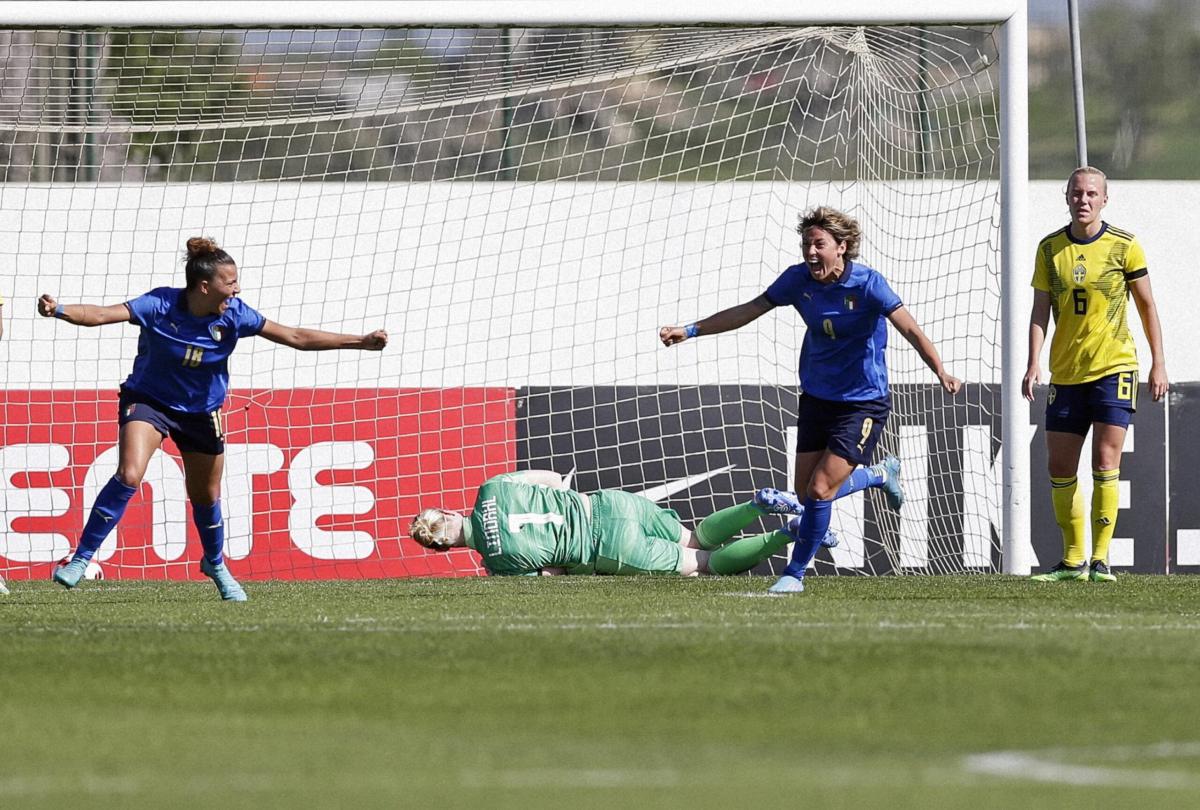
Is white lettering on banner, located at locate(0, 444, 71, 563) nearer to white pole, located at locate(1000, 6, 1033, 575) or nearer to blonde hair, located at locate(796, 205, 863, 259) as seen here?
blonde hair, located at locate(796, 205, 863, 259)

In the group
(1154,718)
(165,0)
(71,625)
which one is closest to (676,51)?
(165,0)

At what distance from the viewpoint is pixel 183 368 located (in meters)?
7.57

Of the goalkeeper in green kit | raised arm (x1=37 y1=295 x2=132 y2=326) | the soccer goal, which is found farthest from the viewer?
the soccer goal

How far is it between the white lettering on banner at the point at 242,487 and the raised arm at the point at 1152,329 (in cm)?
523

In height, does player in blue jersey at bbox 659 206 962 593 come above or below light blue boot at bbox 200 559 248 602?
above

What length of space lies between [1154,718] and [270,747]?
184cm

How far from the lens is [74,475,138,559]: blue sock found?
7609 mm

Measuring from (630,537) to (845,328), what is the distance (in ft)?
8.75

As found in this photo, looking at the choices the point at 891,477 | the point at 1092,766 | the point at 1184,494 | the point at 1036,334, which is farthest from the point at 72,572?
the point at 1184,494

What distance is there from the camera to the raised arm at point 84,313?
7.19 metres

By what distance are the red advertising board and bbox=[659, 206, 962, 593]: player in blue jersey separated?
11.2 ft

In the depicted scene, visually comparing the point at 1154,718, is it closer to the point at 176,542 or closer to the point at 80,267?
the point at 176,542

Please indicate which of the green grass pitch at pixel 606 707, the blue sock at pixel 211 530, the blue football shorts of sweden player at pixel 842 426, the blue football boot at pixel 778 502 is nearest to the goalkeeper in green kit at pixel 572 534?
the blue football boot at pixel 778 502

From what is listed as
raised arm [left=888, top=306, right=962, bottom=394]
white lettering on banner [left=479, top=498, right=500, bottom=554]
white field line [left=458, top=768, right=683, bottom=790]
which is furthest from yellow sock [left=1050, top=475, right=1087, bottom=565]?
white field line [left=458, top=768, right=683, bottom=790]
